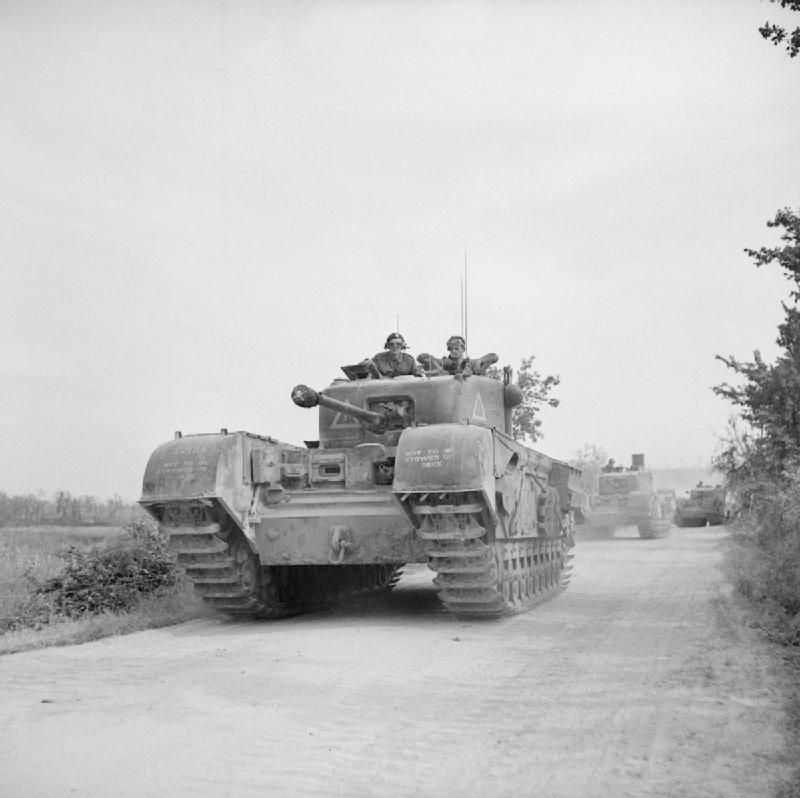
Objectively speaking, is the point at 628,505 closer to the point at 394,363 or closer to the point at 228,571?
the point at 394,363

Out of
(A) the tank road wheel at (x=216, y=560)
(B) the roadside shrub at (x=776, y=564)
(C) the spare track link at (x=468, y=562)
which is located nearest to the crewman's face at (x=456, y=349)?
(C) the spare track link at (x=468, y=562)

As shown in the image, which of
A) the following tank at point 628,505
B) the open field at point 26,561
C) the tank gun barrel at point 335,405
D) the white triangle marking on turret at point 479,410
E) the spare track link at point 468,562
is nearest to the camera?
the spare track link at point 468,562

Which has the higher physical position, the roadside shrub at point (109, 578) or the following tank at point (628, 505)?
the following tank at point (628, 505)

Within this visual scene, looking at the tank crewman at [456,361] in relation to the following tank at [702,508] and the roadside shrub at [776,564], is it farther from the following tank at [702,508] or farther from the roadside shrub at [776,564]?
the following tank at [702,508]

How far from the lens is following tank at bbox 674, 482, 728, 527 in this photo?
1379 inches

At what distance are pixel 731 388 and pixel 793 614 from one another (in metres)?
7.57

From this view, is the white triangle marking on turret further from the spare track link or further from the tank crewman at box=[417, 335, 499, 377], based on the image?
the spare track link

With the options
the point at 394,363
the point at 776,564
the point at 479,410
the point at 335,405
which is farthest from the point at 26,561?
the point at 776,564

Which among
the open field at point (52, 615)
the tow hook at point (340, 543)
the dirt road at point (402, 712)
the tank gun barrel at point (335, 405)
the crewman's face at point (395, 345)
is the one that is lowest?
the dirt road at point (402, 712)

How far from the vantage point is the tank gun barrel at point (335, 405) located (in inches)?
391

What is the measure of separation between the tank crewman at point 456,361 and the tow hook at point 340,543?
282cm

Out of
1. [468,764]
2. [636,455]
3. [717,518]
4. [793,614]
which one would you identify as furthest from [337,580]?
[717,518]

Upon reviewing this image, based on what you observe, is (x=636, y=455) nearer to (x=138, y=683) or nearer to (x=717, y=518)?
(x=717, y=518)

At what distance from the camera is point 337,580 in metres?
11.8
